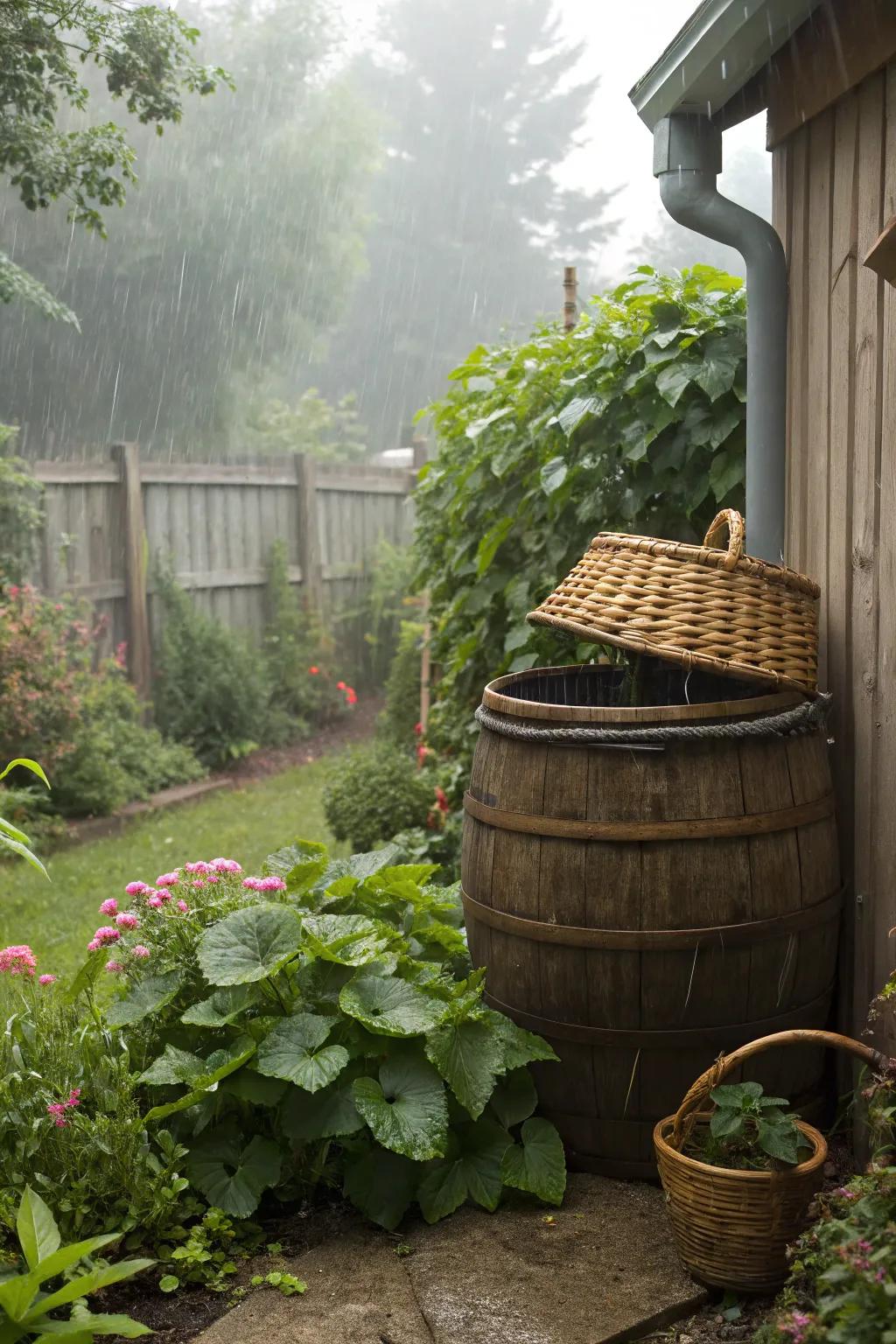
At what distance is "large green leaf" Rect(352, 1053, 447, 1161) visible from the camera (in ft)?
7.00

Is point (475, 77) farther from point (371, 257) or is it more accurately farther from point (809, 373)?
point (809, 373)

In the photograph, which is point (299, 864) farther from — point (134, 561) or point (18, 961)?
point (134, 561)

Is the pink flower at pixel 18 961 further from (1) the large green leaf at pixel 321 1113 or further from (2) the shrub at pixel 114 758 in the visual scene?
(2) the shrub at pixel 114 758

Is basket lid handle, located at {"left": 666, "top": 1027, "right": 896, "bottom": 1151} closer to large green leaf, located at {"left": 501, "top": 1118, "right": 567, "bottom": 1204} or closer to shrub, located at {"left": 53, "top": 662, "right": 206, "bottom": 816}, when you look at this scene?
large green leaf, located at {"left": 501, "top": 1118, "right": 567, "bottom": 1204}

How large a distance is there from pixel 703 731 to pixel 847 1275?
940mm

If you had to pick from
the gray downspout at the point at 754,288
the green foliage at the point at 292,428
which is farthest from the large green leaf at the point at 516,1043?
the green foliage at the point at 292,428

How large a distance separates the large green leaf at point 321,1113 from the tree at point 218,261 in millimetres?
12181

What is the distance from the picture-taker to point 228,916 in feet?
7.98

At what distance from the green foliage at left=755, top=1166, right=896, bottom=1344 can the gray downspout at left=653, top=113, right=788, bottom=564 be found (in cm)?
142

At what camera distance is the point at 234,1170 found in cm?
229

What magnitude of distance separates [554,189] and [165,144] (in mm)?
14187

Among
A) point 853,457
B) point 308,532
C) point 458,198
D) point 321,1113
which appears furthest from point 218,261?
point 321,1113

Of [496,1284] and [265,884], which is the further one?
[265,884]

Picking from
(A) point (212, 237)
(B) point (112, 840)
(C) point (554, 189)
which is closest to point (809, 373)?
(B) point (112, 840)
